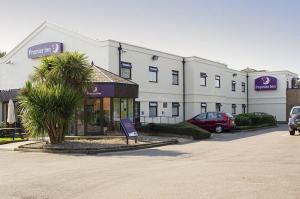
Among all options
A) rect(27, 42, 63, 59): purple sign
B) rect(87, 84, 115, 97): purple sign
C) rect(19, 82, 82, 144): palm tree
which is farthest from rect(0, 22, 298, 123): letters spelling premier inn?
rect(19, 82, 82, 144): palm tree

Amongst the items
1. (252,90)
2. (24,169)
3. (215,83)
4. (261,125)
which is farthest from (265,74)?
(24,169)

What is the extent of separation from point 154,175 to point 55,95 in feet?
31.6

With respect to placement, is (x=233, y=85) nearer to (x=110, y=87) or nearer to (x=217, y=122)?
(x=217, y=122)

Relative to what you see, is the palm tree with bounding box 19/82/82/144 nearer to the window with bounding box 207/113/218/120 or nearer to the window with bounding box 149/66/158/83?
the window with bounding box 207/113/218/120

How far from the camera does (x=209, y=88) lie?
135 ft

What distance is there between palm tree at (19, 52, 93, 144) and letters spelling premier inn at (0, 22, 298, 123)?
580 centimetres

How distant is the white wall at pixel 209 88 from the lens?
38.4 metres

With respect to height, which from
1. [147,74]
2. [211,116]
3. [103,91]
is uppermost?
[147,74]

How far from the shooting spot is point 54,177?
1132 centimetres

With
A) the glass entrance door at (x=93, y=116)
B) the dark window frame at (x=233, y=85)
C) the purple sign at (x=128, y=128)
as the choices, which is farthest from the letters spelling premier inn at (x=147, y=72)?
the purple sign at (x=128, y=128)

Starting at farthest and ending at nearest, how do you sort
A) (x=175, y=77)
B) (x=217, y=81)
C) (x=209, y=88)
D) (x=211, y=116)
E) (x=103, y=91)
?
(x=217, y=81) → (x=209, y=88) → (x=175, y=77) → (x=211, y=116) → (x=103, y=91)

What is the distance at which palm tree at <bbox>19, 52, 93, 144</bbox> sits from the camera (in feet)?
64.4

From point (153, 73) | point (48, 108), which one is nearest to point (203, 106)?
point (153, 73)

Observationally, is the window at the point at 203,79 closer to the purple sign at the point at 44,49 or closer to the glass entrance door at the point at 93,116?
the purple sign at the point at 44,49
